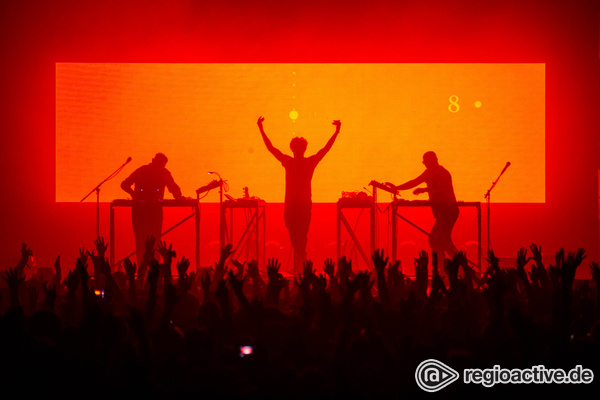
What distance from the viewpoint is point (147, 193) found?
23.6 ft

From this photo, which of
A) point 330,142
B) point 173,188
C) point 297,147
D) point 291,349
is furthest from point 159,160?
point 291,349

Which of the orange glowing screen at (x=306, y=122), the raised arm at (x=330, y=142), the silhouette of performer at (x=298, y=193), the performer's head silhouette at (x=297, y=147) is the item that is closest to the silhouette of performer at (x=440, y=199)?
the raised arm at (x=330, y=142)

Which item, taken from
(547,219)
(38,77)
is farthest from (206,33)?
Result: (547,219)

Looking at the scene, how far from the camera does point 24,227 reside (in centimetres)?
934

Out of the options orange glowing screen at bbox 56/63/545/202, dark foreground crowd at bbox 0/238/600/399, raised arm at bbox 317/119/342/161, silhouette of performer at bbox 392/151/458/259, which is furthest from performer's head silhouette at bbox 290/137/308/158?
dark foreground crowd at bbox 0/238/600/399

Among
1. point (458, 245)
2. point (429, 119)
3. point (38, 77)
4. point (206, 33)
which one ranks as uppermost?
point (206, 33)

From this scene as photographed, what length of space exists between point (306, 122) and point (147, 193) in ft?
9.41

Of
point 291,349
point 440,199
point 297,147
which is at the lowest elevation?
point 291,349

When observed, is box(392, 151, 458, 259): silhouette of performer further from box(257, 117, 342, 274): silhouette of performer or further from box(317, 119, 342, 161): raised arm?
box(257, 117, 342, 274): silhouette of performer

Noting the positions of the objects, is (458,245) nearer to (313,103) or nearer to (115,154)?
(313,103)

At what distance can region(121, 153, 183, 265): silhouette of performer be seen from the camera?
7078 mm

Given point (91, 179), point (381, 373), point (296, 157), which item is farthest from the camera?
point (91, 179)

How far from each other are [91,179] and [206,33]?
261 centimetres

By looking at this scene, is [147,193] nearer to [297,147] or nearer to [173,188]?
[173,188]
